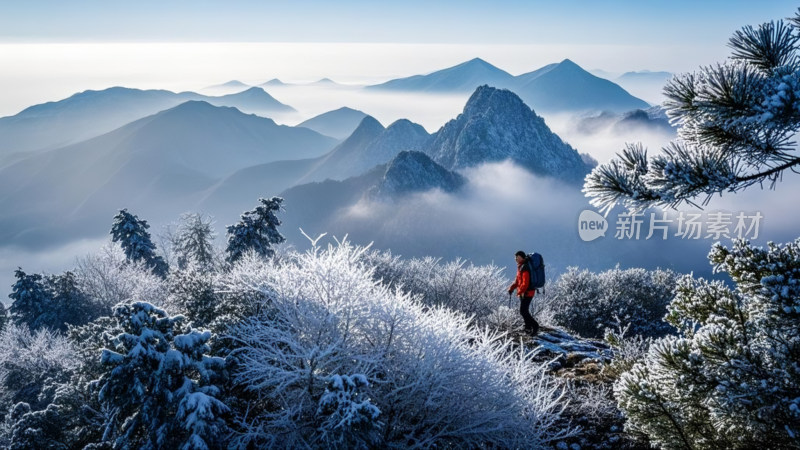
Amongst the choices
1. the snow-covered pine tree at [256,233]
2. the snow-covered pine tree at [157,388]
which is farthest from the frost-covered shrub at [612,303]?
the snow-covered pine tree at [157,388]

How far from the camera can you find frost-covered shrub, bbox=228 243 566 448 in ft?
19.3

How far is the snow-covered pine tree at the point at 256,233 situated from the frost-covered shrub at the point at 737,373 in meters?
30.0

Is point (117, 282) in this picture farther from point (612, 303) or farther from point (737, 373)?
point (737, 373)

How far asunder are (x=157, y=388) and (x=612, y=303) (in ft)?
105

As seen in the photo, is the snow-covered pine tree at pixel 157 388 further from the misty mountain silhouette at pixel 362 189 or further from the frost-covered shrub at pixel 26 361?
the misty mountain silhouette at pixel 362 189

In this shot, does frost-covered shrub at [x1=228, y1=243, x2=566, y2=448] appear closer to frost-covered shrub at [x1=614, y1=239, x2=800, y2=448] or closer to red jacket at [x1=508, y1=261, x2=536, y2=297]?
frost-covered shrub at [x1=614, y1=239, x2=800, y2=448]

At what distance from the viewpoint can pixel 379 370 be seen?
6.24 metres

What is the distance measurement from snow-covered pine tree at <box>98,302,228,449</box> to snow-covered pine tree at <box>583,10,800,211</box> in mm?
5557

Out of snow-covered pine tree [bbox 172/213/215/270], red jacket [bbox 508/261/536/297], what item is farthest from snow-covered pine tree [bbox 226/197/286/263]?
red jacket [bbox 508/261/536/297]

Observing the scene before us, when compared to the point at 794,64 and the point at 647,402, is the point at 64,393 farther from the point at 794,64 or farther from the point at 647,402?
the point at 794,64

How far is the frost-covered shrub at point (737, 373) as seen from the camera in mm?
3375

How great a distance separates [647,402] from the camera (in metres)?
3.92

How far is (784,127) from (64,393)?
11116 millimetres

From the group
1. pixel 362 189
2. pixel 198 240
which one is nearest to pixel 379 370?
pixel 198 240
